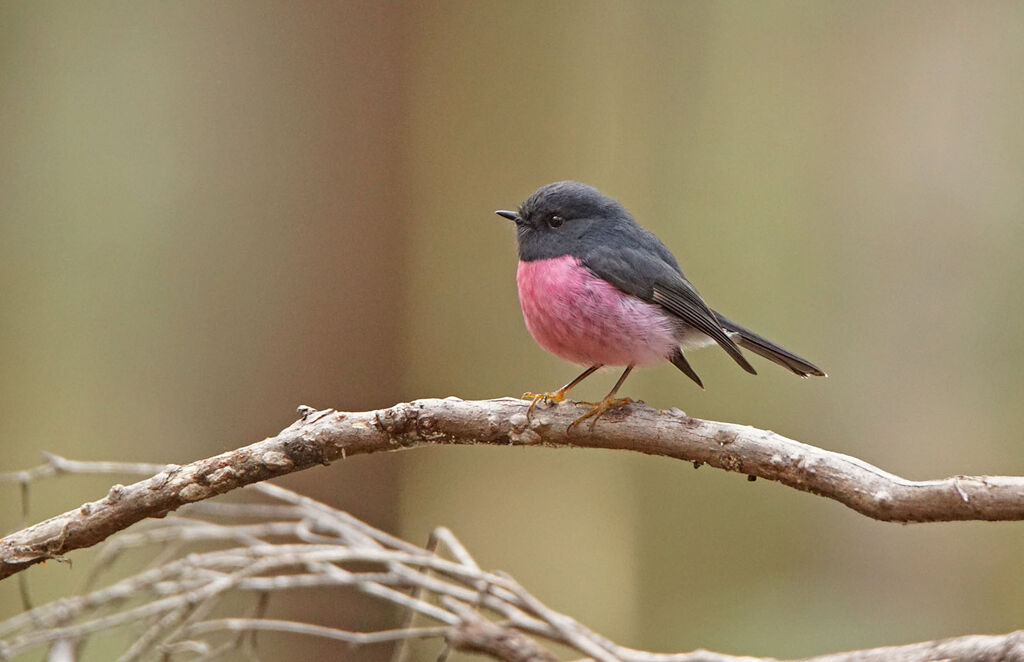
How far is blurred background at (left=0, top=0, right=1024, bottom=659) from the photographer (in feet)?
17.3

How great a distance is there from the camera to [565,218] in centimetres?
308

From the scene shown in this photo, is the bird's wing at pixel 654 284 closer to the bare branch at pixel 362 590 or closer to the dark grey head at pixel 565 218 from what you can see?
the dark grey head at pixel 565 218

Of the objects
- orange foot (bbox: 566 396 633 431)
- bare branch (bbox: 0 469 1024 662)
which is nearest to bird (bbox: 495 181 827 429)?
orange foot (bbox: 566 396 633 431)

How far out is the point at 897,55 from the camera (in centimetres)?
646

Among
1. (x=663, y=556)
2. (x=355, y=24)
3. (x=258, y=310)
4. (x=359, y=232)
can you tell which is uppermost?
(x=355, y=24)

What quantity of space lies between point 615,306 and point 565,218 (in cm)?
46

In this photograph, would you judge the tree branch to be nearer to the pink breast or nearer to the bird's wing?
the pink breast

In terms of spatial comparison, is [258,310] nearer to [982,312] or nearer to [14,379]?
[14,379]

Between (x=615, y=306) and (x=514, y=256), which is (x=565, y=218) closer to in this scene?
(x=615, y=306)

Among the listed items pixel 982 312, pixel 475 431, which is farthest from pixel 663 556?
pixel 475 431

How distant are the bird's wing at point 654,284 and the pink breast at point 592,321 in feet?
0.08

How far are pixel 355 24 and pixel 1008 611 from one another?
5050 mm

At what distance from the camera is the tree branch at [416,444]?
6.41 ft

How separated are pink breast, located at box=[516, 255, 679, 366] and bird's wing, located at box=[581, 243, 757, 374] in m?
0.03
